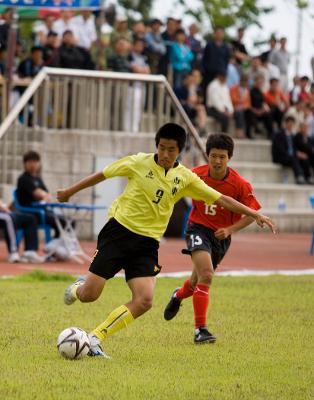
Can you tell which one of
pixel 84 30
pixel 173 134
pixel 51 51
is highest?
pixel 84 30

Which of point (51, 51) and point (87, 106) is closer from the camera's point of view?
point (87, 106)

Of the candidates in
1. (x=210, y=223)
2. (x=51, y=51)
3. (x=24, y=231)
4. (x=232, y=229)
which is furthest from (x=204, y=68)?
(x=232, y=229)

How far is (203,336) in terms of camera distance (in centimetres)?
1091

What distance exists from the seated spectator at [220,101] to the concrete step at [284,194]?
163cm

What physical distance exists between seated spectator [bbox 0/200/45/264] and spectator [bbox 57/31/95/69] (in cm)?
568

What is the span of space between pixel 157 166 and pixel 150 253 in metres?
0.72

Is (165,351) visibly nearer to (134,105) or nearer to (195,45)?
(134,105)

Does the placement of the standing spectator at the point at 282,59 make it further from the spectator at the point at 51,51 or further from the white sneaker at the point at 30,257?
the white sneaker at the point at 30,257

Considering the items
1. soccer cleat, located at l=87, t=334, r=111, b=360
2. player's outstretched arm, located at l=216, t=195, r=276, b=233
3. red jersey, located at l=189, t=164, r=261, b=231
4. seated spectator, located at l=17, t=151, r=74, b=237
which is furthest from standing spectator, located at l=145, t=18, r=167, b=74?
soccer cleat, located at l=87, t=334, r=111, b=360

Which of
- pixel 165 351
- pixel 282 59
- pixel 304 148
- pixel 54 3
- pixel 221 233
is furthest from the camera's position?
pixel 282 59

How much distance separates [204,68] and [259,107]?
7.73 feet

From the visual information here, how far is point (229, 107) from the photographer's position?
27.6 meters

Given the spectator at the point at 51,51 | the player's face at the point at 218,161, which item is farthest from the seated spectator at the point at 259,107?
the player's face at the point at 218,161

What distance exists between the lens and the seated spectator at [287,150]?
1102 inches
